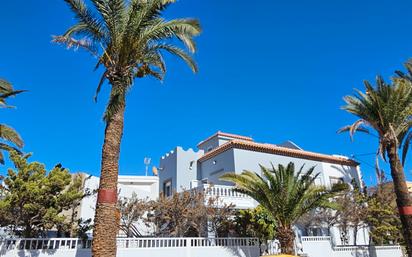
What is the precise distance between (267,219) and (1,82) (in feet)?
53.1

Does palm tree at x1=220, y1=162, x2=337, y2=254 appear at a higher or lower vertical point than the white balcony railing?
higher

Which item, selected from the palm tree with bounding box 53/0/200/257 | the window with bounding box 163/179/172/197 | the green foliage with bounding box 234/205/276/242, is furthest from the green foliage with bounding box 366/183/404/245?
the palm tree with bounding box 53/0/200/257

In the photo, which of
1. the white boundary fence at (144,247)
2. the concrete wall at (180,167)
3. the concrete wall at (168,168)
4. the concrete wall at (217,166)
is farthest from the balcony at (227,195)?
the concrete wall at (168,168)

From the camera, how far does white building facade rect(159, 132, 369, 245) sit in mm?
25922

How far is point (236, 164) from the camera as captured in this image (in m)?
25.7

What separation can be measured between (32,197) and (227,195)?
41.4 ft

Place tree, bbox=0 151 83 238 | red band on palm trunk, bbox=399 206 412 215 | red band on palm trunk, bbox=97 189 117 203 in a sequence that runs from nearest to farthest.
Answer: red band on palm trunk, bbox=97 189 117 203, tree, bbox=0 151 83 238, red band on palm trunk, bbox=399 206 412 215

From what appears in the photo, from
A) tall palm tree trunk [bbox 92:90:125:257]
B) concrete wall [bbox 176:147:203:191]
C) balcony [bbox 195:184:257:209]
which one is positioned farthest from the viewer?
concrete wall [bbox 176:147:203:191]

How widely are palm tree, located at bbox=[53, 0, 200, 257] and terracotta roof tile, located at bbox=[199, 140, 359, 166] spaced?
14848 millimetres

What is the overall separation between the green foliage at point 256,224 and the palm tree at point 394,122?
24.4 feet

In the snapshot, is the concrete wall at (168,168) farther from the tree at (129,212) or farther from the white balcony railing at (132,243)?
the white balcony railing at (132,243)

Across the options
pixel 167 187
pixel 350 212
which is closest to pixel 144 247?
pixel 167 187

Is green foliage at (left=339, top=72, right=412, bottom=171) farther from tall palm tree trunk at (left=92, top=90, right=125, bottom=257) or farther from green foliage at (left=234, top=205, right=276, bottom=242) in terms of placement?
tall palm tree trunk at (left=92, top=90, right=125, bottom=257)

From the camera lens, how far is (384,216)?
26547 millimetres
